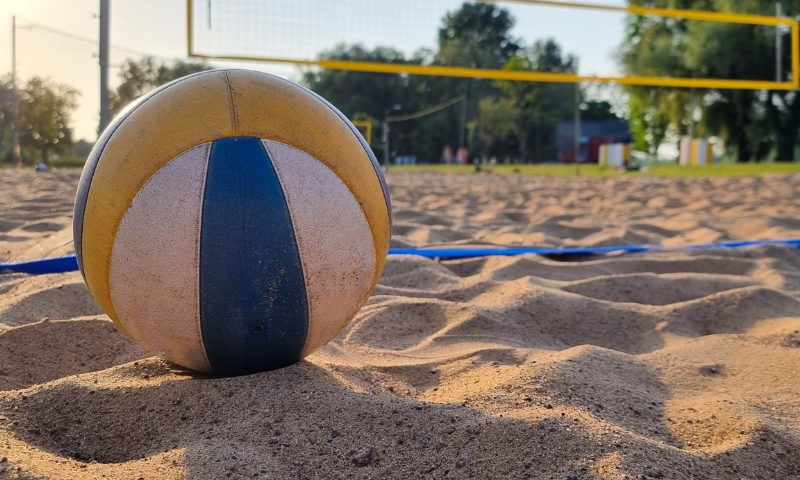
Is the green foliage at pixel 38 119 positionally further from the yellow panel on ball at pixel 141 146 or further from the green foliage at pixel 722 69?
the yellow panel on ball at pixel 141 146

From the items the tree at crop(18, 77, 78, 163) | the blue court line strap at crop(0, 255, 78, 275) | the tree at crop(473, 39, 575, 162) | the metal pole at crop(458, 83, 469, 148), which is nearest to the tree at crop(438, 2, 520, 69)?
the tree at crop(473, 39, 575, 162)

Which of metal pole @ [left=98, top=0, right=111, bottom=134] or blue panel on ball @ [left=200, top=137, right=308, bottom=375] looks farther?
metal pole @ [left=98, top=0, right=111, bottom=134]

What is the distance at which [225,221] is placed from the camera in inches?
70.2

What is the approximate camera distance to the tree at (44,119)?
76.1 feet

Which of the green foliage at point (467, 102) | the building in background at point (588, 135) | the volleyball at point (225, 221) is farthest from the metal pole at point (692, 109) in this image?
the volleyball at point (225, 221)

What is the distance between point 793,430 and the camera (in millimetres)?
1818

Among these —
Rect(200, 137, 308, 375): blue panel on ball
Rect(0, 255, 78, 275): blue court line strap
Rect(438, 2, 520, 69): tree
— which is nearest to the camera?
Rect(200, 137, 308, 375): blue panel on ball

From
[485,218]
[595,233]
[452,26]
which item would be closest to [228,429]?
[595,233]

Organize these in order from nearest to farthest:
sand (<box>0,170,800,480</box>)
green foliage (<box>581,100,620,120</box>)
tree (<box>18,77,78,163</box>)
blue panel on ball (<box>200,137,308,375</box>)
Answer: sand (<box>0,170,800,480</box>) → blue panel on ball (<box>200,137,308,375</box>) → tree (<box>18,77,78,163</box>) → green foliage (<box>581,100,620,120</box>)

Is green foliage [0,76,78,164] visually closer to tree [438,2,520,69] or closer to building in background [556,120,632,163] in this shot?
tree [438,2,520,69]

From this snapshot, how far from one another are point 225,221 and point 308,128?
0.37 meters

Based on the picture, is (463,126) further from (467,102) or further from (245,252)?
(245,252)

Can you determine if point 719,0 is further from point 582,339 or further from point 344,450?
point 344,450

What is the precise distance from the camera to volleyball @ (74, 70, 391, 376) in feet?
5.88
